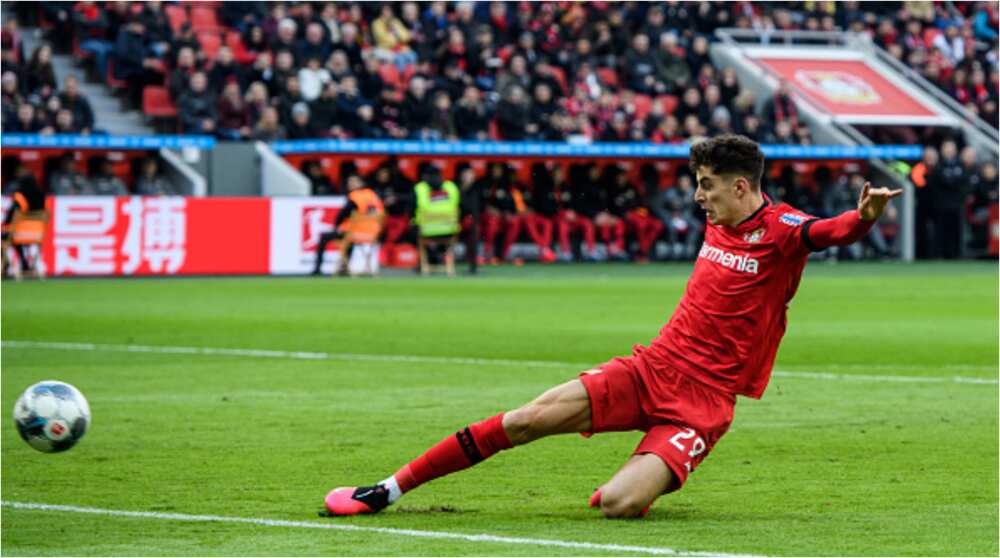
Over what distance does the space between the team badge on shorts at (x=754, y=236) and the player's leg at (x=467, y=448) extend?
3.41ft

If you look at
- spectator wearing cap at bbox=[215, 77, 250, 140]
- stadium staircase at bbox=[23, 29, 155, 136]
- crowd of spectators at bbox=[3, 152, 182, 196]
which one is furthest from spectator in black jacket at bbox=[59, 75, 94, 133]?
spectator wearing cap at bbox=[215, 77, 250, 140]

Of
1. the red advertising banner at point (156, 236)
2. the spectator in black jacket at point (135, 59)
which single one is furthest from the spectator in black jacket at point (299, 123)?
the red advertising banner at point (156, 236)

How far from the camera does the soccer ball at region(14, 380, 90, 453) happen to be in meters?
8.95

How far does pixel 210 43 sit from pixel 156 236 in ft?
20.9

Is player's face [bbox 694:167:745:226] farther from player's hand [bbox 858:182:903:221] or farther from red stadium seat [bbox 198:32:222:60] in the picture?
red stadium seat [bbox 198:32:222:60]

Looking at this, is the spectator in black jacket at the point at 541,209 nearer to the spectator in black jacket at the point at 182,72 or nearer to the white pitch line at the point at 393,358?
the spectator in black jacket at the point at 182,72

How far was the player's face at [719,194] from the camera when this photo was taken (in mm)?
8375

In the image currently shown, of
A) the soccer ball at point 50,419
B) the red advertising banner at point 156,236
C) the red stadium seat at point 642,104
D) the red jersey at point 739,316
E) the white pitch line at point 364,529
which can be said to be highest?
the red stadium seat at point 642,104

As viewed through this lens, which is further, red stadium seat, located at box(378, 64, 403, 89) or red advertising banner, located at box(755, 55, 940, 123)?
red advertising banner, located at box(755, 55, 940, 123)

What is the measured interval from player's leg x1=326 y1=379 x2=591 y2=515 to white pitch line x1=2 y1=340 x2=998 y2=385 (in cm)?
726

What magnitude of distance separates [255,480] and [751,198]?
2.77 metres

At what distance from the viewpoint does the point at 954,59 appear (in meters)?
46.7

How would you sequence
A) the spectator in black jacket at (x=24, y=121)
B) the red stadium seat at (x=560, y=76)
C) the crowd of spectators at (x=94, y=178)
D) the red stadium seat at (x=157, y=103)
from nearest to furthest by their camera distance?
the spectator in black jacket at (x=24, y=121) → the crowd of spectators at (x=94, y=178) → the red stadium seat at (x=157, y=103) → the red stadium seat at (x=560, y=76)

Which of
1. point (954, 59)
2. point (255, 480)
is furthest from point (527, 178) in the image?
point (255, 480)
